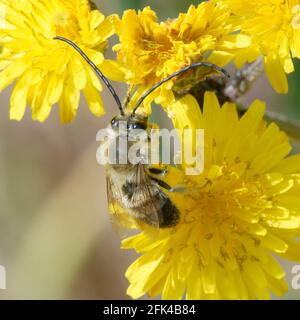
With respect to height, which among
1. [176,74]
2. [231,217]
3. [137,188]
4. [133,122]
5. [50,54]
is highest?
[50,54]

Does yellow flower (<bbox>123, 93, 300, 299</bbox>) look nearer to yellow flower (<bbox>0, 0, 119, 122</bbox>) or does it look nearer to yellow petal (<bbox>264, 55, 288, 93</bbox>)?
yellow petal (<bbox>264, 55, 288, 93</bbox>)

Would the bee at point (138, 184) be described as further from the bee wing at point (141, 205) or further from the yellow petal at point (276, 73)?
the yellow petal at point (276, 73)

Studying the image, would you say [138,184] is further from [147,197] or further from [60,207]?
[60,207]

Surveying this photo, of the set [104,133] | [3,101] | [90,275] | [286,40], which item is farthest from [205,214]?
[3,101]

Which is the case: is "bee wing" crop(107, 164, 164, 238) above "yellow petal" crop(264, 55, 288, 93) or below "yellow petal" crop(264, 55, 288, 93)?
below

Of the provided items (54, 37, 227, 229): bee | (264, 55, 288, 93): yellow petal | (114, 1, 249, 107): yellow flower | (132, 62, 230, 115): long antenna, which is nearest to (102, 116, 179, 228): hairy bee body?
(54, 37, 227, 229): bee

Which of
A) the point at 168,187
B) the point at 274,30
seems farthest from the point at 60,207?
the point at 274,30

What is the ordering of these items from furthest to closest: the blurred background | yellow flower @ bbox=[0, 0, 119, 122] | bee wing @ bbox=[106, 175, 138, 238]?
the blurred background, yellow flower @ bbox=[0, 0, 119, 122], bee wing @ bbox=[106, 175, 138, 238]

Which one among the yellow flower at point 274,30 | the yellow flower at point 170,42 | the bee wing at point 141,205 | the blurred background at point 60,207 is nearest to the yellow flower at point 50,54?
the yellow flower at point 170,42
